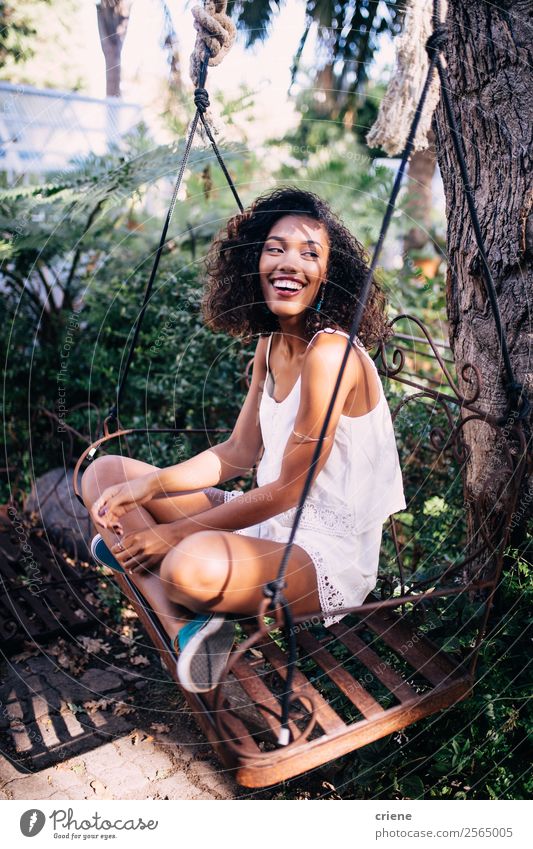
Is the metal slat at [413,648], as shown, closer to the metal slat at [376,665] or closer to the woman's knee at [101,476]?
the metal slat at [376,665]

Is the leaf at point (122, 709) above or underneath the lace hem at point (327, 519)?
underneath

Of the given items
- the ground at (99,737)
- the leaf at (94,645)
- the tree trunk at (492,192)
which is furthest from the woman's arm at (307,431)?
the leaf at (94,645)

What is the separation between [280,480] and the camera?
55.7 inches

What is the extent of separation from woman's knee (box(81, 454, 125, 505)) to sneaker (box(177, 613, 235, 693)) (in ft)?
1.69

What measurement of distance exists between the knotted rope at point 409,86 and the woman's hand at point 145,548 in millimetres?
1199

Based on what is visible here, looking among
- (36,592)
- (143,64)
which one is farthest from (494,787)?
(143,64)

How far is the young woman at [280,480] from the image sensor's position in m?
1.32

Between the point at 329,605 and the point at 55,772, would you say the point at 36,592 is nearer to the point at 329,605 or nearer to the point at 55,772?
the point at 55,772

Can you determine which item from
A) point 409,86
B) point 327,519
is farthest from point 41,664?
point 409,86

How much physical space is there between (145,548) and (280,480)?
0.36 m

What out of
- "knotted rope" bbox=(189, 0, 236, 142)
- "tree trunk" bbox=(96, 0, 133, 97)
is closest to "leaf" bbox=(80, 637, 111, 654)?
"knotted rope" bbox=(189, 0, 236, 142)

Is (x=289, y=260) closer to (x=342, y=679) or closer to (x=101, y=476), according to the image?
(x=101, y=476)

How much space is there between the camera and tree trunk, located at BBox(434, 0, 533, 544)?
5.34 feet
